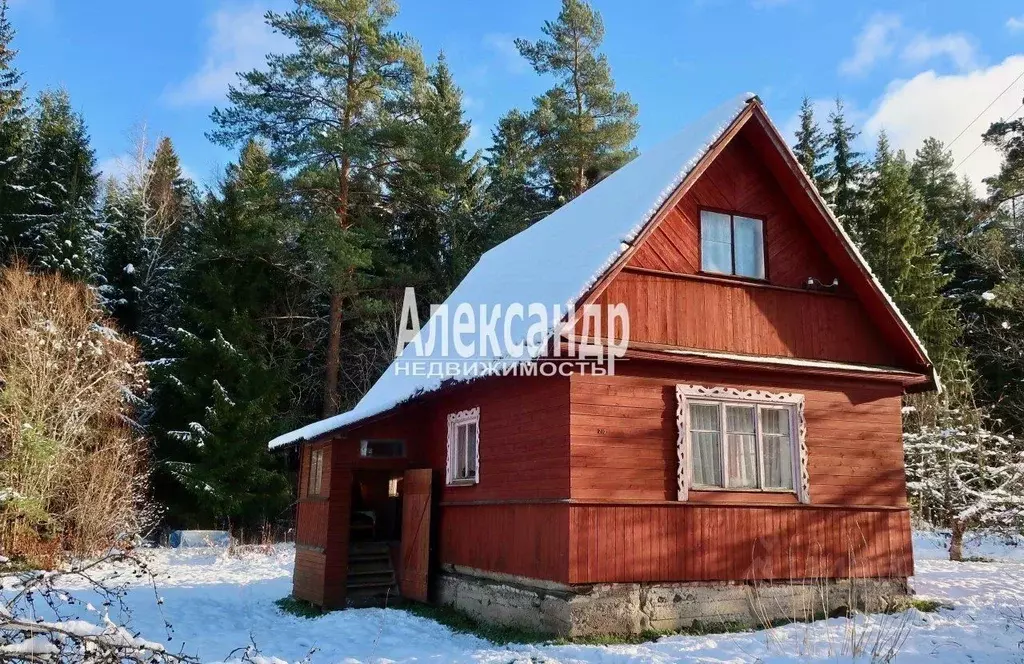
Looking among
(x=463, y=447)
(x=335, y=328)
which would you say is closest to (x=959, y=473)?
(x=463, y=447)

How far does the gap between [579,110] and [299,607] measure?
70.3ft

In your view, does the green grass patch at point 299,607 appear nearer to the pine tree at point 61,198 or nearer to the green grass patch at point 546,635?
the green grass patch at point 546,635

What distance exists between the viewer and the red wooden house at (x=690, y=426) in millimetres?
9453

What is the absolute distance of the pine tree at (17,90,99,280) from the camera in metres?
24.8

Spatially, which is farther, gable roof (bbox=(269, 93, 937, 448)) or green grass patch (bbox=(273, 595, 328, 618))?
green grass patch (bbox=(273, 595, 328, 618))

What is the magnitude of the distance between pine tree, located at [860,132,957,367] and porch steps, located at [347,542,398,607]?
20.6 m

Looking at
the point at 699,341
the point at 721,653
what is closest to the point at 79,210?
the point at 699,341

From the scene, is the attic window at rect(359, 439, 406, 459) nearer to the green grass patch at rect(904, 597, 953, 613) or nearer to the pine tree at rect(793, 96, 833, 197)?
the green grass patch at rect(904, 597, 953, 613)

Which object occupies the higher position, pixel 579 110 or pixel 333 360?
pixel 579 110

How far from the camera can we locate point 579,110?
29188 mm

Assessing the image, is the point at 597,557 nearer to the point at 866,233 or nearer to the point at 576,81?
the point at 576,81

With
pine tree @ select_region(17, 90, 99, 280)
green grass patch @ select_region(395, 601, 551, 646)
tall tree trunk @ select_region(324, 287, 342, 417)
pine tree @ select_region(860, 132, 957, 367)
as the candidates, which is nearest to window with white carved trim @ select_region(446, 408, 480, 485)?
green grass patch @ select_region(395, 601, 551, 646)

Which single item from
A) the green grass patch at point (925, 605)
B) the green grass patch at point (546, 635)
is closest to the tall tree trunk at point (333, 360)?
the green grass patch at point (546, 635)

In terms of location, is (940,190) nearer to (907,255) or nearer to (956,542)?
(907,255)
